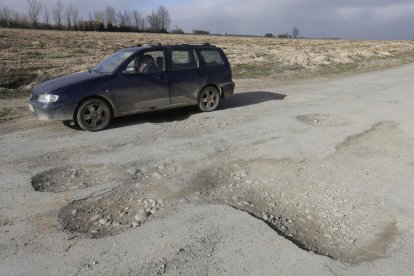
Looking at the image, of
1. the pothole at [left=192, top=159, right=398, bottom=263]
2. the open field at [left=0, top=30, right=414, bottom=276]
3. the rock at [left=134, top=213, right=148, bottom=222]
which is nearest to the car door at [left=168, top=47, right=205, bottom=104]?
the open field at [left=0, top=30, right=414, bottom=276]

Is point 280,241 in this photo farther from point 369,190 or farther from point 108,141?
point 108,141

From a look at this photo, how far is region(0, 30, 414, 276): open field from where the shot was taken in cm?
352

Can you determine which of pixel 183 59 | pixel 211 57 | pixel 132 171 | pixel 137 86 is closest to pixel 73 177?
pixel 132 171

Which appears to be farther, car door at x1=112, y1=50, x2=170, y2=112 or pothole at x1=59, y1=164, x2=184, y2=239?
car door at x1=112, y1=50, x2=170, y2=112

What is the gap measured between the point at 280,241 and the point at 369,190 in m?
1.83

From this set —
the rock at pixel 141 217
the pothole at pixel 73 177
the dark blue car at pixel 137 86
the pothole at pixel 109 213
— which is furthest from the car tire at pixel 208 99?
the rock at pixel 141 217

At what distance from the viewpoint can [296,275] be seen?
330 cm

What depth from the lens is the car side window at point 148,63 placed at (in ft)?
26.6

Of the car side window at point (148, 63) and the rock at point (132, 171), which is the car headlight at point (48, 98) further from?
the rock at point (132, 171)

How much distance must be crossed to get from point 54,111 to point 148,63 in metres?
2.17

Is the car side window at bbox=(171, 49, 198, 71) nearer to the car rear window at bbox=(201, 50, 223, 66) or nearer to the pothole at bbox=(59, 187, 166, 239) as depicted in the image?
the car rear window at bbox=(201, 50, 223, 66)

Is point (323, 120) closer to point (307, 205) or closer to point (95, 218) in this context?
point (307, 205)

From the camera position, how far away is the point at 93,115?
7.59m

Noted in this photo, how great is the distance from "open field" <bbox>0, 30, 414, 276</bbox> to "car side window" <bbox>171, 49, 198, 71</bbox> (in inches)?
43.0
